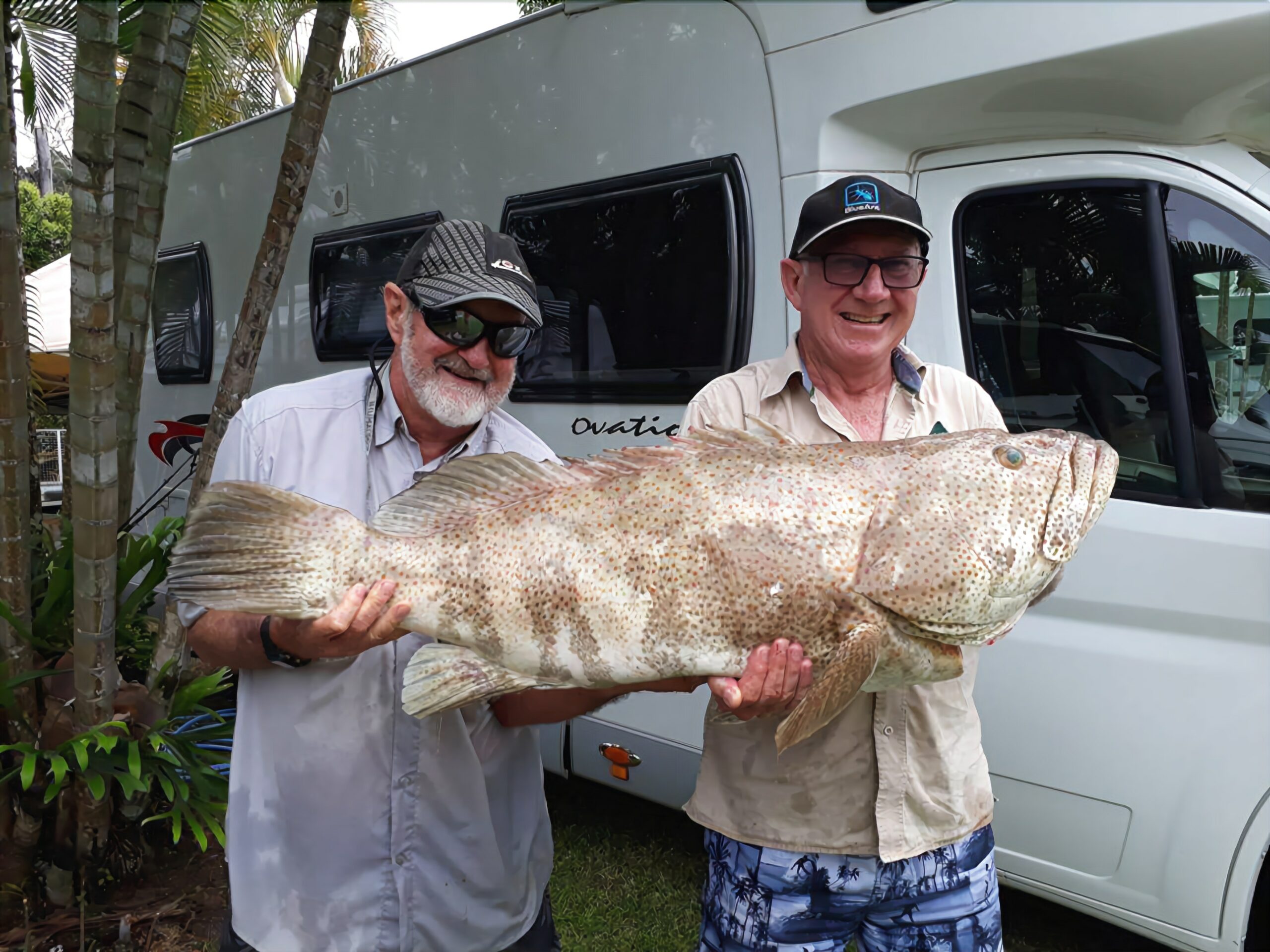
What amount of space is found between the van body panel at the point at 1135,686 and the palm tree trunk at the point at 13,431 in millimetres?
3122

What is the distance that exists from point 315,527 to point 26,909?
2.76 m

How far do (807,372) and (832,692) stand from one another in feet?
2.81

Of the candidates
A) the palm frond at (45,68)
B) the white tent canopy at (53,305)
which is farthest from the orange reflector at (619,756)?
the white tent canopy at (53,305)

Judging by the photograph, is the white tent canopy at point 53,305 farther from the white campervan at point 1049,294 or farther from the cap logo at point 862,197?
the cap logo at point 862,197

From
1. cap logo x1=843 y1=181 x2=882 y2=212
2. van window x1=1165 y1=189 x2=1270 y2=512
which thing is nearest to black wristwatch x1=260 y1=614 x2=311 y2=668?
cap logo x1=843 y1=181 x2=882 y2=212

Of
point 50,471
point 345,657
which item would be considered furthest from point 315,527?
point 50,471

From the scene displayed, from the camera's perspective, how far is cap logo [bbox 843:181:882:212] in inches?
85.5

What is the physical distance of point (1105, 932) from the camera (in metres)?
3.97

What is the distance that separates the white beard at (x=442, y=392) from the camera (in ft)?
7.14

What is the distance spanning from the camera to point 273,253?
4129 mm

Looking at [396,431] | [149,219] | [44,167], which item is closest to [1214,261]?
[396,431]

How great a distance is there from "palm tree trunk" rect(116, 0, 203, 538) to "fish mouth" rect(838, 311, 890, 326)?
2.85 meters

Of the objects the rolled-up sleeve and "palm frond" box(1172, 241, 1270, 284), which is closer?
the rolled-up sleeve

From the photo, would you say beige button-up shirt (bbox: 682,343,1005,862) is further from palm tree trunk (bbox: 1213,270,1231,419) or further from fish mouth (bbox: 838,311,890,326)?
palm tree trunk (bbox: 1213,270,1231,419)
